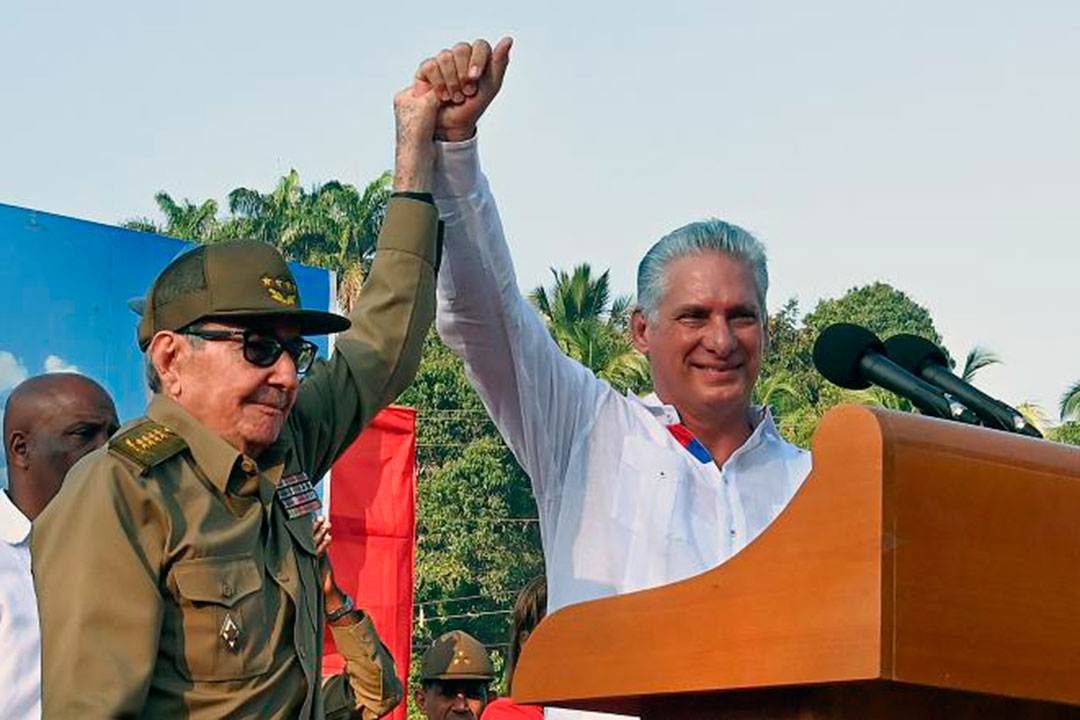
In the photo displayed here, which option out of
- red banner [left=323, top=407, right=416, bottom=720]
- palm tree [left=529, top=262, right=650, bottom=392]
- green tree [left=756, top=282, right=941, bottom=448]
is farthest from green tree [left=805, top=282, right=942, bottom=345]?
red banner [left=323, top=407, right=416, bottom=720]

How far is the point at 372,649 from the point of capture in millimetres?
4965

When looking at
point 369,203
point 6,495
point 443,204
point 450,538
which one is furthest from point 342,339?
point 369,203

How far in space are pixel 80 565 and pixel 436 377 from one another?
129 feet

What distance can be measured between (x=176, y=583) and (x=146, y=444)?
0.84ft

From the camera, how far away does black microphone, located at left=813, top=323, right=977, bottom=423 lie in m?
3.17

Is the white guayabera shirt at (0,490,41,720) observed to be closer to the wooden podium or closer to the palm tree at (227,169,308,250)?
the wooden podium

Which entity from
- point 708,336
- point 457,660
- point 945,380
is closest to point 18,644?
point 708,336

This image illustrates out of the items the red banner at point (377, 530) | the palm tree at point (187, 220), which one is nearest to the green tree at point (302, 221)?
the palm tree at point (187, 220)

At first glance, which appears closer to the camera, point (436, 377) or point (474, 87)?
point (474, 87)

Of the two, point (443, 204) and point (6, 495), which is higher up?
point (443, 204)

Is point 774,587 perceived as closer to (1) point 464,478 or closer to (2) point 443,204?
(2) point 443,204

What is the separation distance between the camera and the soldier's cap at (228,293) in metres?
3.49

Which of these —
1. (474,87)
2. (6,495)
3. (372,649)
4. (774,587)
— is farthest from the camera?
(6,495)

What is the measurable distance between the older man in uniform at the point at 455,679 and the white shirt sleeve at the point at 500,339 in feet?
13.2
